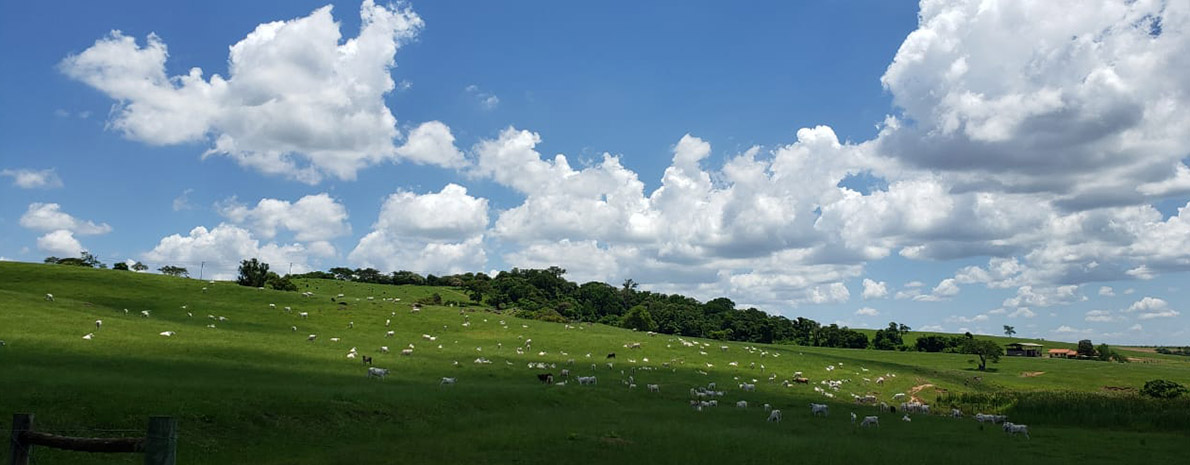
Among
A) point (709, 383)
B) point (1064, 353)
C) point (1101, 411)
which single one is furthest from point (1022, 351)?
point (709, 383)

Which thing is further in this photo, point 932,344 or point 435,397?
point 932,344

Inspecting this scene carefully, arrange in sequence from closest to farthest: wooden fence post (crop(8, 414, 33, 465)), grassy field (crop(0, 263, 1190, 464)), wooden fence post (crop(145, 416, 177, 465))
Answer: wooden fence post (crop(145, 416, 177, 465))
wooden fence post (crop(8, 414, 33, 465))
grassy field (crop(0, 263, 1190, 464))

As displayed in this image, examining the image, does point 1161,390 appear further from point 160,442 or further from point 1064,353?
point 1064,353

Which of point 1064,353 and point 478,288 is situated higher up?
point 478,288

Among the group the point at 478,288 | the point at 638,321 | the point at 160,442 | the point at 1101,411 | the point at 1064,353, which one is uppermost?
the point at 478,288

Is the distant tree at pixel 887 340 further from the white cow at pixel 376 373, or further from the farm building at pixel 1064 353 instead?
the white cow at pixel 376 373

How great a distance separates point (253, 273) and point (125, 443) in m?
121

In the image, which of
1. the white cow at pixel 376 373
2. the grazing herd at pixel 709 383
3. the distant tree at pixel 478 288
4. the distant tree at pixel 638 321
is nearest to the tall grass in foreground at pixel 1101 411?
the grazing herd at pixel 709 383

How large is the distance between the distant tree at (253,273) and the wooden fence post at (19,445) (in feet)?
384

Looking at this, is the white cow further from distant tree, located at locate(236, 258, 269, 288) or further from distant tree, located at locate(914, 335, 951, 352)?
distant tree, located at locate(914, 335, 951, 352)

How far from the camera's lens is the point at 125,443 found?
31.0 ft

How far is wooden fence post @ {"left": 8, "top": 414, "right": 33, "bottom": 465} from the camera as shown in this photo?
10.2 meters

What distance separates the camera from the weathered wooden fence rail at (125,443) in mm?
9172

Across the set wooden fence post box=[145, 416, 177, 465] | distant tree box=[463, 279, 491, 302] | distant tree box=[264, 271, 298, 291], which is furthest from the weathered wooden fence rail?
distant tree box=[463, 279, 491, 302]
